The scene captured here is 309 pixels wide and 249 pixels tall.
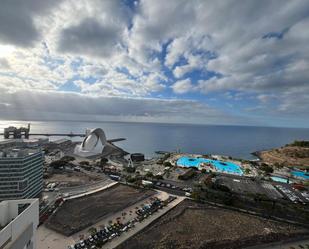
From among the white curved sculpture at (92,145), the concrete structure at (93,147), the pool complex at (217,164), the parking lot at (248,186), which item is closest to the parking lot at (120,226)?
the parking lot at (248,186)

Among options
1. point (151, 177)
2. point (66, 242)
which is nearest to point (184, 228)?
point (66, 242)

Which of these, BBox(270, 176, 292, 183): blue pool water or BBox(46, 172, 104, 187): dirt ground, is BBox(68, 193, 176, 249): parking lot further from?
BBox(270, 176, 292, 183): blue pool water

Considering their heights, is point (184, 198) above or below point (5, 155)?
below

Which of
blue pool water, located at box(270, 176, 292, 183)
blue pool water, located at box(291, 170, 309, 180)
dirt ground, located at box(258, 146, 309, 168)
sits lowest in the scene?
blue pool water, located at box(270, 176, 292, 183)

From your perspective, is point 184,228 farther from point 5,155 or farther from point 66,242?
point 5,155

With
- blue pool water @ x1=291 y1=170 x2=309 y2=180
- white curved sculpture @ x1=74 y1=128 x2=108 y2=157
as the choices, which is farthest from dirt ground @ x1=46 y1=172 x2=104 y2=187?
blue pool water @ x1=291 y1=170 x2=309 y2=180

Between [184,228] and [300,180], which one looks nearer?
[184,228]
